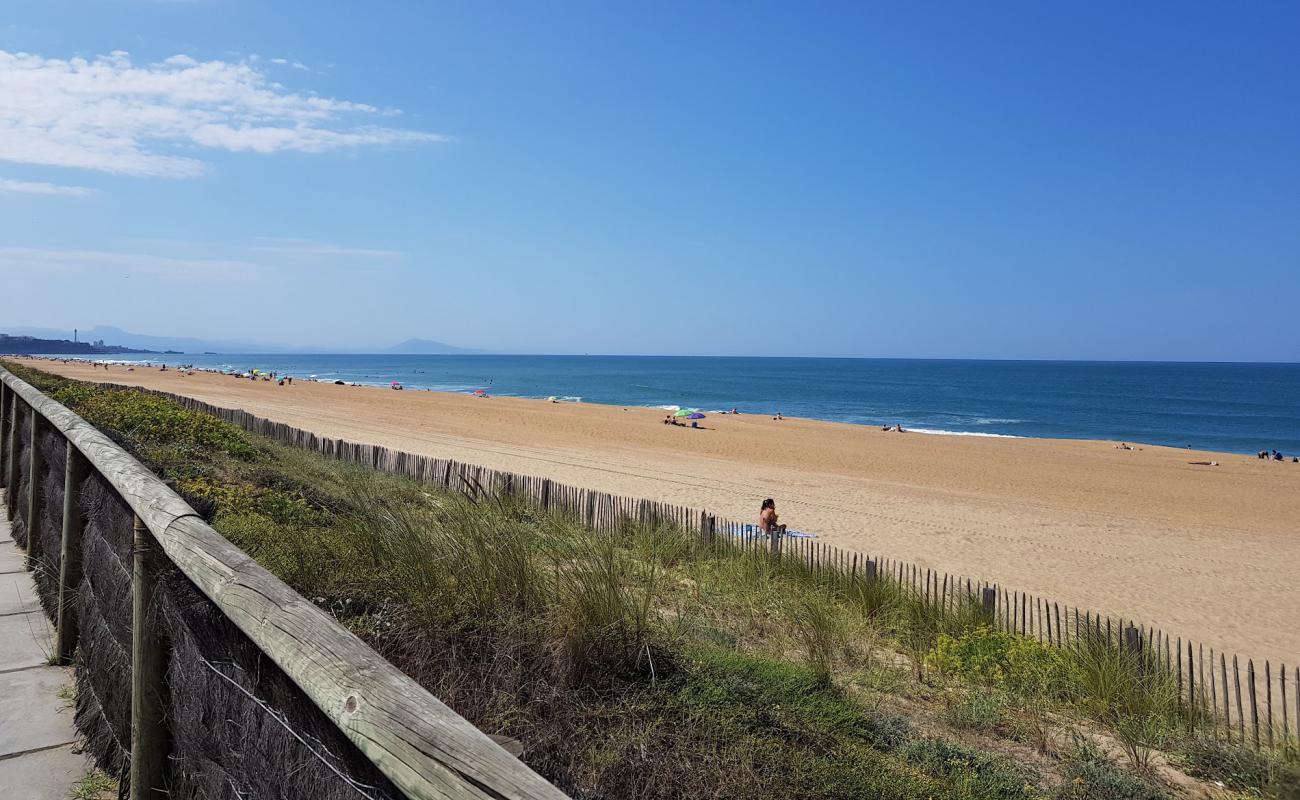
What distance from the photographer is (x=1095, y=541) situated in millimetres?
15742

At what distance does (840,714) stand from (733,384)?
9799 centimetres

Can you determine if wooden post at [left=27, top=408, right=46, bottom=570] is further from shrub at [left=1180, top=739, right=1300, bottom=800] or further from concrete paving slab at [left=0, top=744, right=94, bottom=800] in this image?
shrub at [left=1180, top=739, right=1300, bottom=800]

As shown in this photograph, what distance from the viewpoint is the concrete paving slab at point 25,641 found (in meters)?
3.96

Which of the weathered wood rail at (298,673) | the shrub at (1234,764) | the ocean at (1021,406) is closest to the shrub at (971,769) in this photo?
the shrub at (1234,764)

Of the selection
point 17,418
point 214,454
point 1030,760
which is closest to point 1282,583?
point 1030,760

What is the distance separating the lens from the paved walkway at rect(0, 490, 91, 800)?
293 cm

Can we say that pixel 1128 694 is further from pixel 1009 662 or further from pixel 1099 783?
pixel 1099 783

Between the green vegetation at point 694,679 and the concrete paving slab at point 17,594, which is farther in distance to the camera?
the concrete paving slab at point 17,594

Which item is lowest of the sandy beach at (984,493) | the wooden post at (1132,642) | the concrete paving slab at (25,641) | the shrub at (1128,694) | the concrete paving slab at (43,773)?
the sandy beach at (984,493)

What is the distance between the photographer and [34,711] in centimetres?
346

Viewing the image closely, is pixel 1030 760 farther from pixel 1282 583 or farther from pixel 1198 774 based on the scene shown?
pixel 1282 583

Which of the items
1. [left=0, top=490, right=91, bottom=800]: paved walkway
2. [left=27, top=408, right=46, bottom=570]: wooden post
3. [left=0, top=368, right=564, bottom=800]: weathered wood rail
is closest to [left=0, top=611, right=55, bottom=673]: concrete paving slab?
[left=0, top=490, right=91, bottom=800]: paved walkway

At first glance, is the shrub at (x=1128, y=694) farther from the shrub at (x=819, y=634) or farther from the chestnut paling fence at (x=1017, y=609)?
the shrub at (x=819, y=634)

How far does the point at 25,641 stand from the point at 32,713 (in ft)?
3.37
